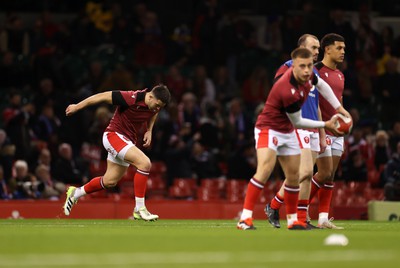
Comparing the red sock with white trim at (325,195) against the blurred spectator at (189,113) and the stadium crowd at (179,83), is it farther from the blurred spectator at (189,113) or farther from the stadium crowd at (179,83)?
the blurred spectator at (189,113)

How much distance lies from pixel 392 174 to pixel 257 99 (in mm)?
5031

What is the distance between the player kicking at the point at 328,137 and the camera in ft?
46.1

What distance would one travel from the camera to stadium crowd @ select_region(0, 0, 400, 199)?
2211cm

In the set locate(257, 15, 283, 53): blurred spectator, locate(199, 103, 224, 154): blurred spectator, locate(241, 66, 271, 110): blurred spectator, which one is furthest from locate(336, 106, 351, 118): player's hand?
locate(257, 15, 283, 53): blurred spectator

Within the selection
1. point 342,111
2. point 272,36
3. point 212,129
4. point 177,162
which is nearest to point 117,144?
point 342,111

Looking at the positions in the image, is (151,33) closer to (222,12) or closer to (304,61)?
(222,12)

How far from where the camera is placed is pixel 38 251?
9.23 m

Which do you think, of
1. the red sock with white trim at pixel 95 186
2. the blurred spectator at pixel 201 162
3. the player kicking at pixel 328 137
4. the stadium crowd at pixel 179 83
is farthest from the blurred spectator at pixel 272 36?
the player kicking at pixel 328 137

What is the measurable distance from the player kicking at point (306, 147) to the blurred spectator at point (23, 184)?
7.70m

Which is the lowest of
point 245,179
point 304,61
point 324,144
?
point 245,179

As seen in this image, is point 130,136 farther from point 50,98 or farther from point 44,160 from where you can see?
point 50,98

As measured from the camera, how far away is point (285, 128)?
40.7ft

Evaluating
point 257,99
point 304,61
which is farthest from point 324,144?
point 257,99

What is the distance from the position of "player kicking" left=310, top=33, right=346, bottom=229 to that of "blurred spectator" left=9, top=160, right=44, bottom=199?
25.4 feet
